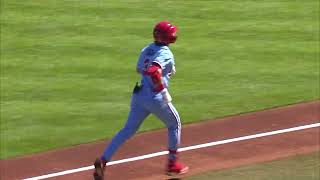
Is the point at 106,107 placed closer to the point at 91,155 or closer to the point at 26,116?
the point at 26,116

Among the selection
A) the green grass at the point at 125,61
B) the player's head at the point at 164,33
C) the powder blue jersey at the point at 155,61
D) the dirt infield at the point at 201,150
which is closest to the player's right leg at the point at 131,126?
the powder blue jersey at the point at 155,61

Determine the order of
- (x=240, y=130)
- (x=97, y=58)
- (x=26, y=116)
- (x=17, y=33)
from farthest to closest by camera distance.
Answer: (x=17, y=33), (x=97, y=58), (x=26, y=116), (x=240, y=130)

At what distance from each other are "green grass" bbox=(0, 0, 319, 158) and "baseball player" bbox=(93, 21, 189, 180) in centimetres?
181

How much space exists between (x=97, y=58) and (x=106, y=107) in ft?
8.30

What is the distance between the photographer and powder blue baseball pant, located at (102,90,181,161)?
8.77 meters

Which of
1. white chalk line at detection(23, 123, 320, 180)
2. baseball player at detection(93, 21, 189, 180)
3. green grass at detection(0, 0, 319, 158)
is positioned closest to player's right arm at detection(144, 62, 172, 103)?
baseball player at detection(93, 21, 189, 180)

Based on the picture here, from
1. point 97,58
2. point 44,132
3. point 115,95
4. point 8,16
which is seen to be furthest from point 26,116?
point 8,16

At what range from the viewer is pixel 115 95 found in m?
12.6

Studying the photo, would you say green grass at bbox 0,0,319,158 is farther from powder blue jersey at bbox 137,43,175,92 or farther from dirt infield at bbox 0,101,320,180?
powder blue jersey at bbox 137,43,175,92

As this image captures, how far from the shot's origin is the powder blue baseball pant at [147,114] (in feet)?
28.8

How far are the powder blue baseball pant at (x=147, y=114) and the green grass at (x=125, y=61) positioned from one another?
178 centimetres

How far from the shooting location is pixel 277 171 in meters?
9.12

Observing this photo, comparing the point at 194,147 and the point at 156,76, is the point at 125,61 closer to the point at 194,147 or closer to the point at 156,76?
the point at 194,147

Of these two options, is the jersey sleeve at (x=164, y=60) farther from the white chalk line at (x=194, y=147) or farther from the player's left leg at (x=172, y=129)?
the white chalk line at (x=194, y=147)
